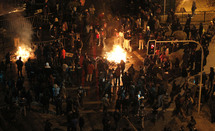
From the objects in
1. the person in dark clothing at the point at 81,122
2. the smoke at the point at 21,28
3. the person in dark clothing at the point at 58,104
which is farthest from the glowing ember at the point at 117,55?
the person in dark clothing at the point at 81,122

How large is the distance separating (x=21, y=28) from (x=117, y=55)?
32.7 feet

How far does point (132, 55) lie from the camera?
29531mm

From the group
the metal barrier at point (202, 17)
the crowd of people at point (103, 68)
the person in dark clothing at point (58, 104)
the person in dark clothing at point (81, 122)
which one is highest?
the metal barrier at point (202, 17)

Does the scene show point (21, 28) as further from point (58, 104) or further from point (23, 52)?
point (58, 104)

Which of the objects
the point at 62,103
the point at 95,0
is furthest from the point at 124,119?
the point at 95,0

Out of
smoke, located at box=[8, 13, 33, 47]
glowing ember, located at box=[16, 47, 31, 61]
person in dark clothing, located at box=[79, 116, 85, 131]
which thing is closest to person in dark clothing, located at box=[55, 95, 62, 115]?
person in dark clothing, located at box=[79, 116, 85, 131]

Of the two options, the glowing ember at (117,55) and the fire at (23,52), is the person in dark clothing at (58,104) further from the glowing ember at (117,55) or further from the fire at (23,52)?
the fire at (23,52)

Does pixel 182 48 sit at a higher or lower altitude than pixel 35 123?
higher

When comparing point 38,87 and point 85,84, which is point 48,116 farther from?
point 85,84

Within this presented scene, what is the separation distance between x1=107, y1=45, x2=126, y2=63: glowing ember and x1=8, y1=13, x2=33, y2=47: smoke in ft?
25.5

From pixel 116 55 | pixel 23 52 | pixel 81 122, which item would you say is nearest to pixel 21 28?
pixel 23 52

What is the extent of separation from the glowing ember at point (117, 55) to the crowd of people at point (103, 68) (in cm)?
84

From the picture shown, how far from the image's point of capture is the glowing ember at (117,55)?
27.6 meters

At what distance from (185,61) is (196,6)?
553 inches
